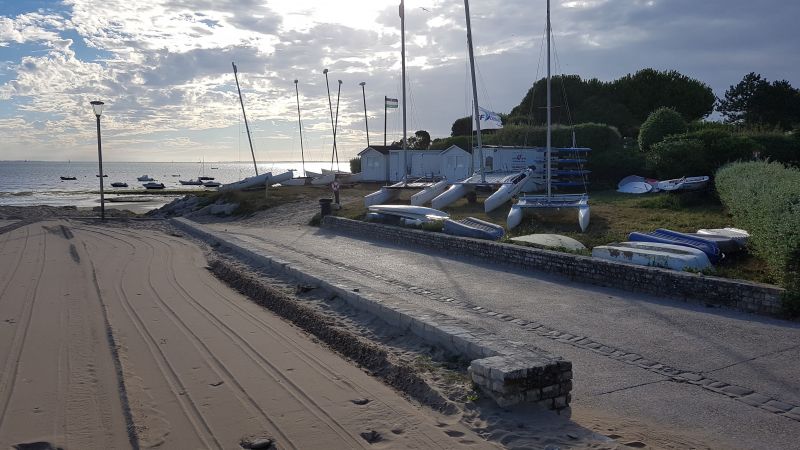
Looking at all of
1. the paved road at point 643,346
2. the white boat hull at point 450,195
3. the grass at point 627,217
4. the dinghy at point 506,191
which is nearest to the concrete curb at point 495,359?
the paved road at point 643,346

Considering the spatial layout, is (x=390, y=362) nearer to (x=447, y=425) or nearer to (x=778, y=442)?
(x=447, y=425)

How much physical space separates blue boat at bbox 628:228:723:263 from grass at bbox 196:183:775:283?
24cm

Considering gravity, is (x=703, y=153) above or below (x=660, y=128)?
below

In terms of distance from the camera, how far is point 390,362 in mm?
7234

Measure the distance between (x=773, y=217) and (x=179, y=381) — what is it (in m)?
9.57

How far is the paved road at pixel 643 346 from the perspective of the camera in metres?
5.79

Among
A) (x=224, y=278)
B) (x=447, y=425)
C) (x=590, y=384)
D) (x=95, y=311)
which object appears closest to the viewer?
(x=447, y=425)

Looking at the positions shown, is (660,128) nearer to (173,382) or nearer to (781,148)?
(781,148)

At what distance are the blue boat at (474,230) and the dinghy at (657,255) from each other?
4504mm

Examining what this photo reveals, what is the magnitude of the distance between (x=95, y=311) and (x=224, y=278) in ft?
12.3

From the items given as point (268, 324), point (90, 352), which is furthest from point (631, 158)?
point (90, 352)

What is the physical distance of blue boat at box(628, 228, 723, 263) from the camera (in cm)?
1233

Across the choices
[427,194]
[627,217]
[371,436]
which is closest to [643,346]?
[371,436]

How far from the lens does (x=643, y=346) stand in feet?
26.3
